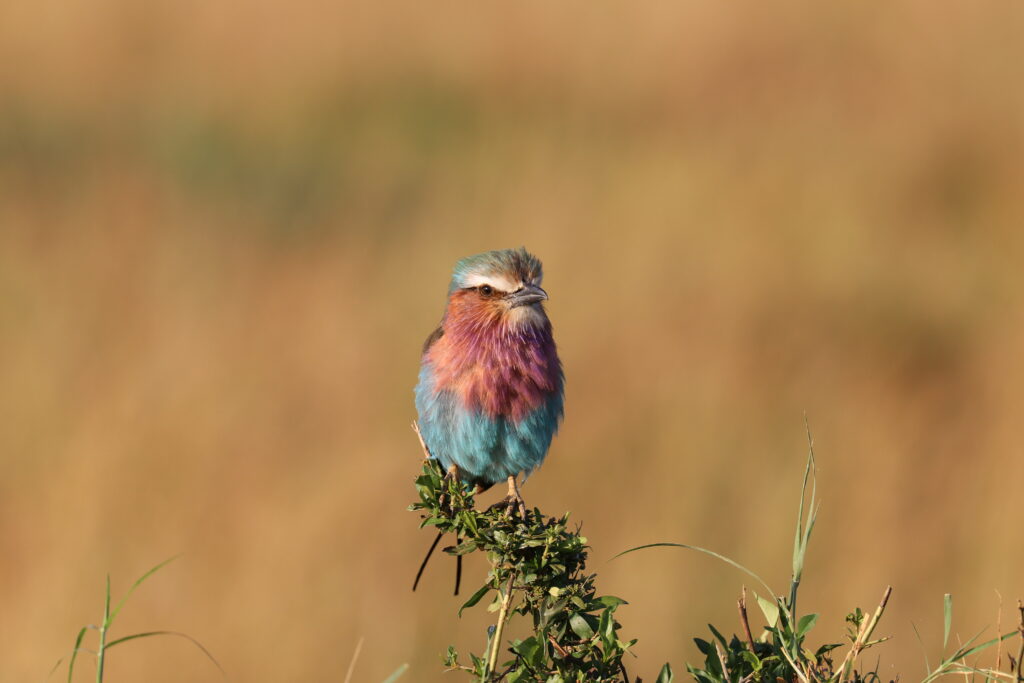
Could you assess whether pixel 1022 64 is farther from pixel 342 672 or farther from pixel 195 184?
pixel 342 672

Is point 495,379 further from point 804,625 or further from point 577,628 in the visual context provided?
point 804,625

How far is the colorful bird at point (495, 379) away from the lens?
3.12 metres

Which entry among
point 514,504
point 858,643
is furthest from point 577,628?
point 514,504

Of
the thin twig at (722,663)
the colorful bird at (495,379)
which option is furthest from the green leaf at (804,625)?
the colorful bird at (495,379)

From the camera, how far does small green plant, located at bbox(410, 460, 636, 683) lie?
6.75 feet

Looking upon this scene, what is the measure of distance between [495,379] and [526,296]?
9.4 inches

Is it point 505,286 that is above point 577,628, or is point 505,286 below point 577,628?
above

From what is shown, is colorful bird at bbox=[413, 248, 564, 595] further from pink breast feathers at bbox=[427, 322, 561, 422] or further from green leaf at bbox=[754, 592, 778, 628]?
green leaf at bbox=[754, 592, 778, 628]

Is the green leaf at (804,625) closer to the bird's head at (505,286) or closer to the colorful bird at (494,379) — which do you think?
the colorful bird at (494,379)

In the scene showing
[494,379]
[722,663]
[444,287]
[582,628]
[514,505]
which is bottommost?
[722,663]

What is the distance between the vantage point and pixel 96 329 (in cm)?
604

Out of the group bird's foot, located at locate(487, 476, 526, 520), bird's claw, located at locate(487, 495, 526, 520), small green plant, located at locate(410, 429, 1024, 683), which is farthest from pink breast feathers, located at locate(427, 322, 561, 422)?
small green plant, located at locate(410, 429, 1024, 683)

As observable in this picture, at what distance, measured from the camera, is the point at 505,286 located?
3158 millimetres

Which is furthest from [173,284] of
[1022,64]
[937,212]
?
[1022,64]
